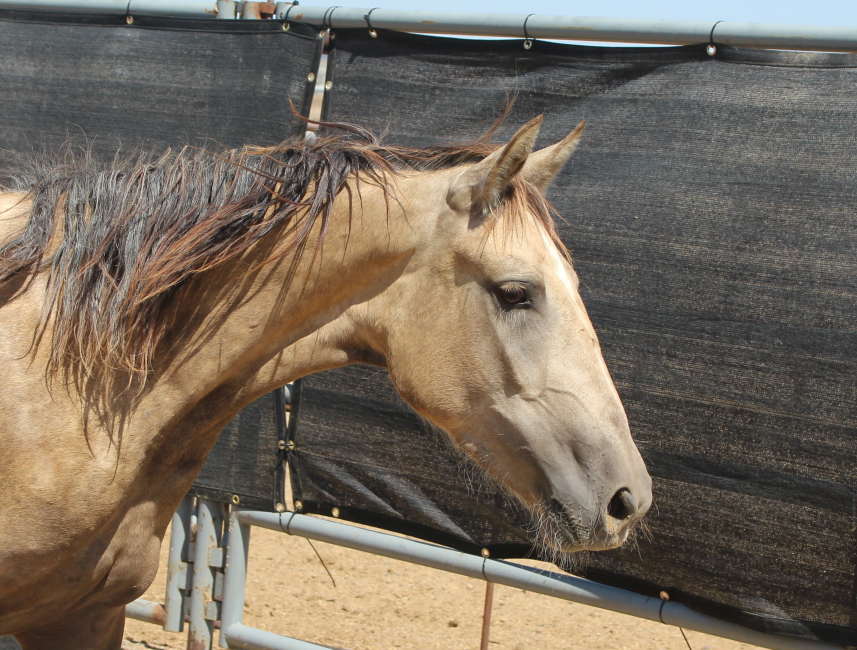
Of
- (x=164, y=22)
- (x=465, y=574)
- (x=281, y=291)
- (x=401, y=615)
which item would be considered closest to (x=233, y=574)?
(x=465, y=574)

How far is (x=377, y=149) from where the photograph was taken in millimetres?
1894

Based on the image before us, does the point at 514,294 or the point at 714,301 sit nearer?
the point at 514,294

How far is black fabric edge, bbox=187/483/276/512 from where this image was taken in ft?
9.36

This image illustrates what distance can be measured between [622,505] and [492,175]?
2.48 ft

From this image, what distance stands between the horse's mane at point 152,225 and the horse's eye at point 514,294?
8.4 inches

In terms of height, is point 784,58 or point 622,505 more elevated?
point 784,58

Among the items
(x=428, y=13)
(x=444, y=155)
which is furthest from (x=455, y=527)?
(x=428, y=13)

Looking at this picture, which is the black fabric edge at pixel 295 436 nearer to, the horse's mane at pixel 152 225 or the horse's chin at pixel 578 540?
the horse's mane at pixel 152 225

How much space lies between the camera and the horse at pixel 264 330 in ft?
5.38

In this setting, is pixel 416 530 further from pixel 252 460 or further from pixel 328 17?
pixel 328 17

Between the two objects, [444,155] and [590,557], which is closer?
[444,155]

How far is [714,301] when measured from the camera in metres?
2.27

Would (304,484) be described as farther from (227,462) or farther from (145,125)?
(145,125)

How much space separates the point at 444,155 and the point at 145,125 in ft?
5.50
